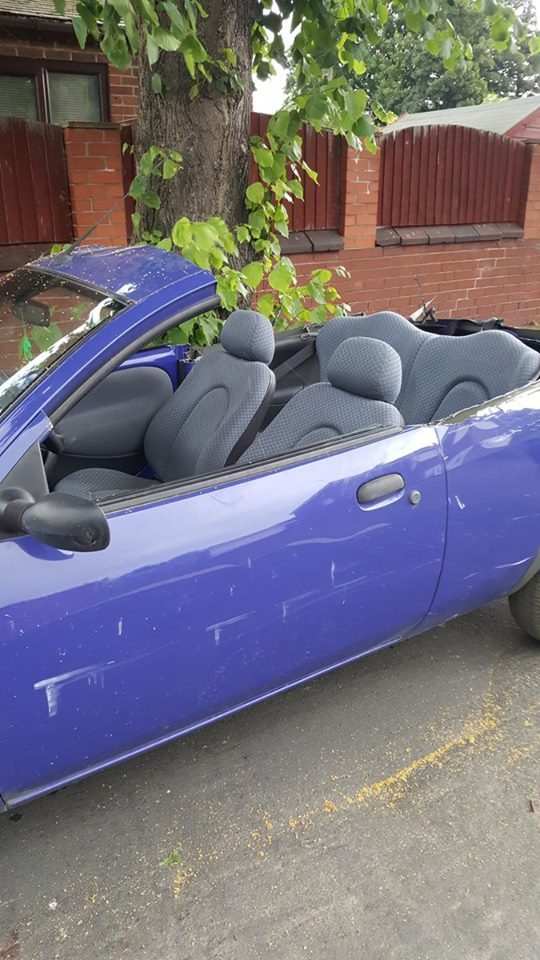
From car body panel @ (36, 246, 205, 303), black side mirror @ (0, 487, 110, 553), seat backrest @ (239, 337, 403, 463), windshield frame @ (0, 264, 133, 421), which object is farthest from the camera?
seat backrest @ (239, 337, 403, 463)

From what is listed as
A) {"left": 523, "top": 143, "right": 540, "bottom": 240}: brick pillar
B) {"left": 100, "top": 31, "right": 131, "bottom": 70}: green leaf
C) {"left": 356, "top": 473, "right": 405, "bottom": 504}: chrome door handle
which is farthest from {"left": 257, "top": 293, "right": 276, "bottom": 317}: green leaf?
{"left": 523, "top": 143, "right": 540, "bottom": 240}: brick pillar

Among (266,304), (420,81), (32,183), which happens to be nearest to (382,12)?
(266,304)

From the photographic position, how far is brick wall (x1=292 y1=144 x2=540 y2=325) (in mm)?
6750

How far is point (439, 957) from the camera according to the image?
183cm

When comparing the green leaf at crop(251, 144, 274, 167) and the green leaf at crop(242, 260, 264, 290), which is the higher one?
the green leaf at crop(251, 144, 274, 167)

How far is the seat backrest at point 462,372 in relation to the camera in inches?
109

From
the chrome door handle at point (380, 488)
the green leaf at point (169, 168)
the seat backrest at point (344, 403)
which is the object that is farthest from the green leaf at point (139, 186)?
the chrome door handle at point (380, 488)

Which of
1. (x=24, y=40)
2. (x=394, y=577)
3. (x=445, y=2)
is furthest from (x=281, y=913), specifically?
(x=24, y=40)

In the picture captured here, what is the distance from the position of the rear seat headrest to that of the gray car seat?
312 millimetres

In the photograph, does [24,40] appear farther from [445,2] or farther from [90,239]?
[445,2]

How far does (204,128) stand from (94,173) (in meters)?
1.83

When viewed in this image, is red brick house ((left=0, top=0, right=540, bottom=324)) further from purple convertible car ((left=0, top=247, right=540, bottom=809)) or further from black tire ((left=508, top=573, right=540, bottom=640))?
black tire ((left=508, top=573, right=540, bottom=640))

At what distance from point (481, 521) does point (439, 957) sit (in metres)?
1.27

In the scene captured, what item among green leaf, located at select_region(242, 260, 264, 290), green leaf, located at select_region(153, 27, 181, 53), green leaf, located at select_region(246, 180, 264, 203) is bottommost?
green leaf, located at select_region(242, 260, 264, 290)
